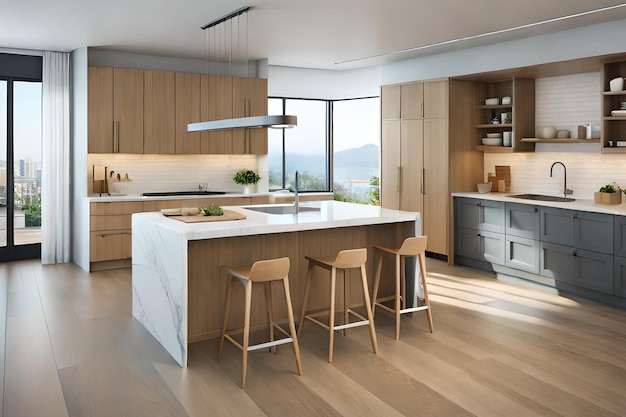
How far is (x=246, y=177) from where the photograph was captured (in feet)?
28.1

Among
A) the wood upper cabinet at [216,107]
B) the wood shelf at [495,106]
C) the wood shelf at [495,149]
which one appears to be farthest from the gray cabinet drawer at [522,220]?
the wood upper cabinet at [216,107]

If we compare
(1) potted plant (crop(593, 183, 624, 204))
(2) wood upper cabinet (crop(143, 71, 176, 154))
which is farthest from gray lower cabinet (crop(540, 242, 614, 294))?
(2) wood upper cabinet (crop(143, 71, 176, 154))

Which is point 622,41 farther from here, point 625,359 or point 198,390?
point 198,390

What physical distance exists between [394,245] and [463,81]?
3267 millimetres

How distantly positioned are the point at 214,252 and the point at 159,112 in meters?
3.77

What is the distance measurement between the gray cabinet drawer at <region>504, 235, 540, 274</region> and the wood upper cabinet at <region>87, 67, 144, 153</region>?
15.9ft

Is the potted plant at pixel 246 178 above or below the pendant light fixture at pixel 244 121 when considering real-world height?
below

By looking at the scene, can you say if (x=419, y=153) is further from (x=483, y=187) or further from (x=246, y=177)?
(x=246, y=177)

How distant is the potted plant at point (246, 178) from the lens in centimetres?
855

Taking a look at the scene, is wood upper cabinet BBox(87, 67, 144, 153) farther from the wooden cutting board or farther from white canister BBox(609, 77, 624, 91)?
white canister BBox(609, 77, 624, 91)

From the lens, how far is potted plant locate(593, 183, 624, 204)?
6.12 metres

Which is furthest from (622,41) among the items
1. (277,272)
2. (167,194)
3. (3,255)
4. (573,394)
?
(3,255)

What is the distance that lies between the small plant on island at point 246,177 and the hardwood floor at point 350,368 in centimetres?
321

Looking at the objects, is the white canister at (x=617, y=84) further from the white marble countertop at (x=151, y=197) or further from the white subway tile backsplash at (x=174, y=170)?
the white subway tile backsplash at (x=174, y=170)
